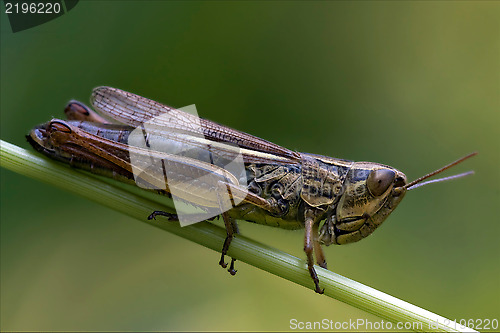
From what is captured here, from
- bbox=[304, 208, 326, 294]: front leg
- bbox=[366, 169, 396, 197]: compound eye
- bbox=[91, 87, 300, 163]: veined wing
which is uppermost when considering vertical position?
bbox=[91, 87, 300, 163]: veined wing

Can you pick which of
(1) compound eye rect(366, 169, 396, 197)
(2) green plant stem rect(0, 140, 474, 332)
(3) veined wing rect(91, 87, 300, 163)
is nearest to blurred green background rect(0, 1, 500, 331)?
(3) veined wing rect(91, 87, 300, 163)

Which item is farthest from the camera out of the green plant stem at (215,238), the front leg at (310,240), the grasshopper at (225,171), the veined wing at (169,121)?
the veined wing at (169,121)

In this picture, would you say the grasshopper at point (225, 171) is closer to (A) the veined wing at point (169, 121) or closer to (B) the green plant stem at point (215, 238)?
(A) the veined wing at point (169, 121)

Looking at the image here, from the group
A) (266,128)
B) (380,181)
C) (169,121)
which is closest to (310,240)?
(380,181)

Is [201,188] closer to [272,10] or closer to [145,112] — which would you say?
[145,112]

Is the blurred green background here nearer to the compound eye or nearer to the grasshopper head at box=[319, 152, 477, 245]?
the grasshopper head at box=[319, 152, 477, 245]

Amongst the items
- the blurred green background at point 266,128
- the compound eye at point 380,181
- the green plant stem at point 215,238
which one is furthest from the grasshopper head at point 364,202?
the blurred green background at point 266,128
